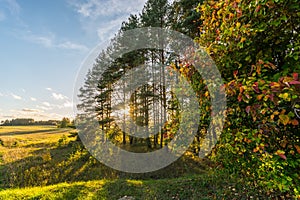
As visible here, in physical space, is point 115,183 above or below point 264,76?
below

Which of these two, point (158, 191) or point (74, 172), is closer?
point (158, 191)

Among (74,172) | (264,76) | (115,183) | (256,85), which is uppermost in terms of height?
(264,76)

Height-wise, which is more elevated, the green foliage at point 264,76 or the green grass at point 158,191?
the green foliage at point 264,76

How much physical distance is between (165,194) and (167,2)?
12.4m

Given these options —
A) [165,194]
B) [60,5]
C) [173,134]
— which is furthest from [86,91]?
[173,134]

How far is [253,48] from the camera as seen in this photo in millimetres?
1741

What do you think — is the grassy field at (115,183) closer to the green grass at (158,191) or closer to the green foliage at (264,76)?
the green grass at (158,191)

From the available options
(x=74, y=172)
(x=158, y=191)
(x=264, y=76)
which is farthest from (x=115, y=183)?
(x=264, y=76)

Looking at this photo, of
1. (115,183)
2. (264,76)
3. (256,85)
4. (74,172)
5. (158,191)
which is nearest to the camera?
(256,85)

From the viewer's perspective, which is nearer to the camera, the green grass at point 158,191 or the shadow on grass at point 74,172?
the green grass at point 158,191

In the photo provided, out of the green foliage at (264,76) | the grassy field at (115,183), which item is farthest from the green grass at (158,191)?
the green foliage at (264,76)

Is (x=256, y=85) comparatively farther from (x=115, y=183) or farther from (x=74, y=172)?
(x=74, y=172)

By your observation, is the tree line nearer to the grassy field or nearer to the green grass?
the grassy field

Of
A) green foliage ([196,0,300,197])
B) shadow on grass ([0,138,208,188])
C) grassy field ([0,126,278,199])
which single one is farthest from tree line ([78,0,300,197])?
shadow on grass ([0,138,208,188])
